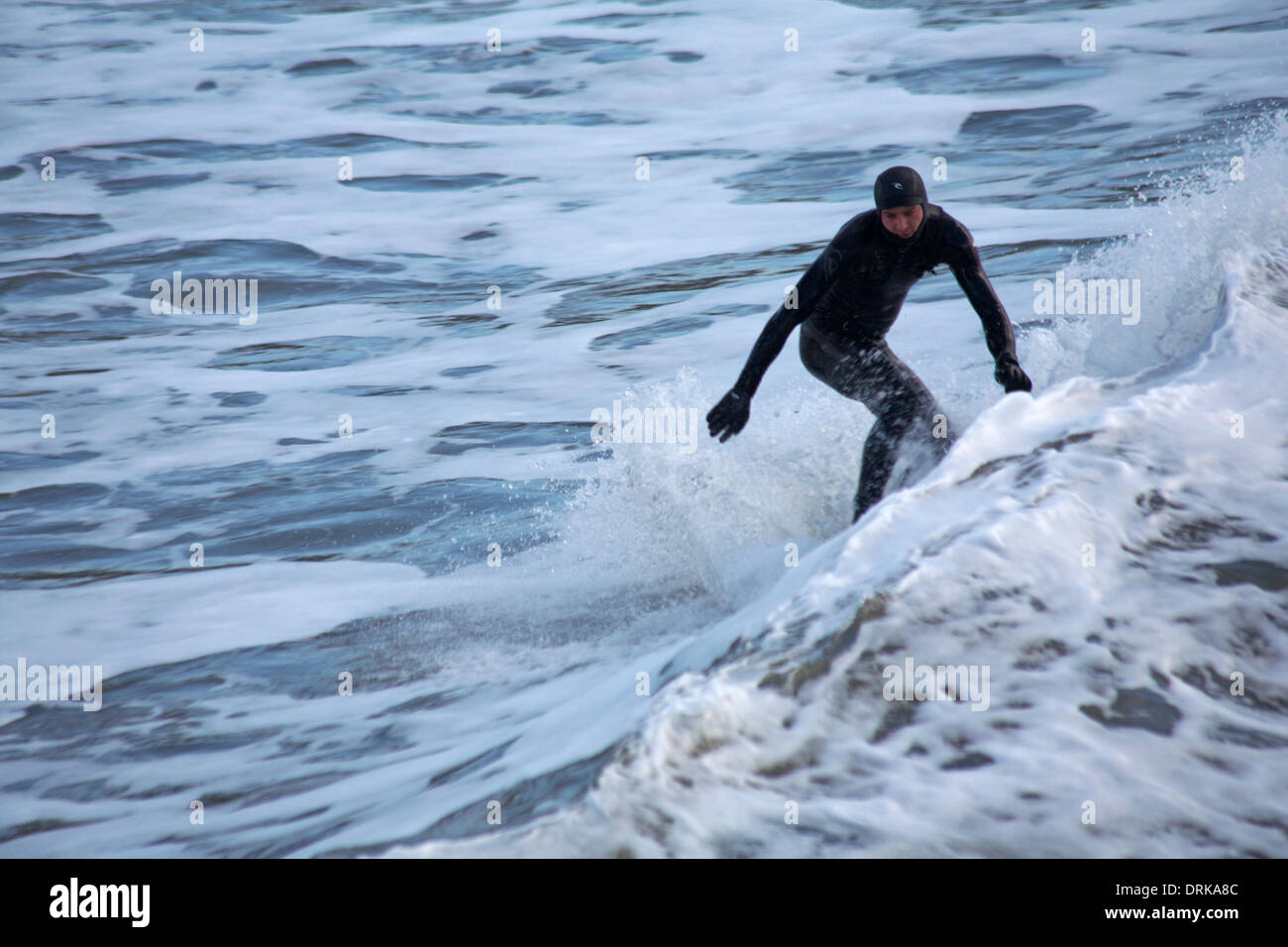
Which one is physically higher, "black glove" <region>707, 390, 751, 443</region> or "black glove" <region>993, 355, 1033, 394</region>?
"black glove" <region>993, 355, 1033, 394</region>

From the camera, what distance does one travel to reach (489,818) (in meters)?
3.11

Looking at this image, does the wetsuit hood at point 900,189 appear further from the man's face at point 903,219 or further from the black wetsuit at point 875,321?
the black wetsuit at point 875,321

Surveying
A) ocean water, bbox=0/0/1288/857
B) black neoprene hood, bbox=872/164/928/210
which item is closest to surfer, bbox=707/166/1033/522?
black neoprene hood, bbox=872/164/928/210

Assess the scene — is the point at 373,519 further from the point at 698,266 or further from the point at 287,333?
the point at 698,266

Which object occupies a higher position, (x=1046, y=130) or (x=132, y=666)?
(x=1046, y=130)

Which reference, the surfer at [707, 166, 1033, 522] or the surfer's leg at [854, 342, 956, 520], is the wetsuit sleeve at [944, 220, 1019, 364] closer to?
the surfer at [707, 166, 1033, 522]

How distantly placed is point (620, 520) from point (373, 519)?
1.72 metres

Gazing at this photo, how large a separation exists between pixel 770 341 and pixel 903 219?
751 mm

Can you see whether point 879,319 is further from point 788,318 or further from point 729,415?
point 729,415

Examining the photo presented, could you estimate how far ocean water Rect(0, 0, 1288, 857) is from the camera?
310 centimetres

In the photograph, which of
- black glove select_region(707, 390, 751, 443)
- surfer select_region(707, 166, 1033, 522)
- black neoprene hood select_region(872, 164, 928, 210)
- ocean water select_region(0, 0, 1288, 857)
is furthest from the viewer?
black glove select_region(707, 390, 751, 443)

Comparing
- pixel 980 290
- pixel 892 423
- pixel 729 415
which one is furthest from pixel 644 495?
pixel 980 290

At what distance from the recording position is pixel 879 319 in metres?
5.25
